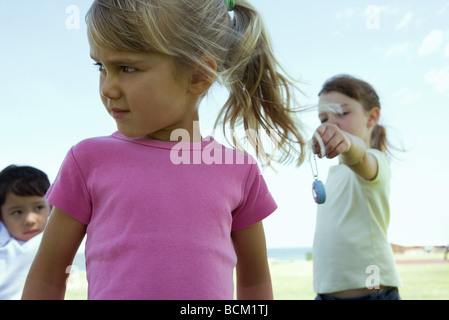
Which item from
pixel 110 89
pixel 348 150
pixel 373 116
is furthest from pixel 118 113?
pixel 373 116

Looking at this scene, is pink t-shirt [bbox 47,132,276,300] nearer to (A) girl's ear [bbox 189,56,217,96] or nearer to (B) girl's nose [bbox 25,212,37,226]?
(A) girl's ear [bbox 189,56,217,96]

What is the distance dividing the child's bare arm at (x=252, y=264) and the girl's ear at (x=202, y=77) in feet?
1.10

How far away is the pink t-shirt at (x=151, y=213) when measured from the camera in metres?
0.94

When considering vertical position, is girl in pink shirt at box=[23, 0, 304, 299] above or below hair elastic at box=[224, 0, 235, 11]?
below

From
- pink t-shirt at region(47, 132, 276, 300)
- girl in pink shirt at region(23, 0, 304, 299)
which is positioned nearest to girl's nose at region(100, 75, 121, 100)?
girl in pink shirt at region(23, 0, 304, 299)

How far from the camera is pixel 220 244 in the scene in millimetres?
→ 1009

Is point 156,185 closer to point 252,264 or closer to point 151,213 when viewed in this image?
point 151,213

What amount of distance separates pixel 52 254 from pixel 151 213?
9.0 inches

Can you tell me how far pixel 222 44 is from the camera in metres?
1.19

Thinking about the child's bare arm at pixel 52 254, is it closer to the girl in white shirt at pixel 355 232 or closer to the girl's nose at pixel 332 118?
the girl in white shirt at pixel 355 232

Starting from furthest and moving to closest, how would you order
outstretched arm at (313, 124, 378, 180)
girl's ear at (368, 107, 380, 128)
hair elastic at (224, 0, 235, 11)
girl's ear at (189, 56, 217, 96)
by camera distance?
girl's ear at (368, 107, 380, 128), outstretched arm at (313, 124, 378, 180), hair elastic at (224, 0, 235, 11), girl's ear at (189, 56, 217, 96)

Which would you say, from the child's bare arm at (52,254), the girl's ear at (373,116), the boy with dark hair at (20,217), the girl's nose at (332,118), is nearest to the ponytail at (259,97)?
the child's bare arm at (52,254)

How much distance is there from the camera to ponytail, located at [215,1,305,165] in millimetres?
1283
